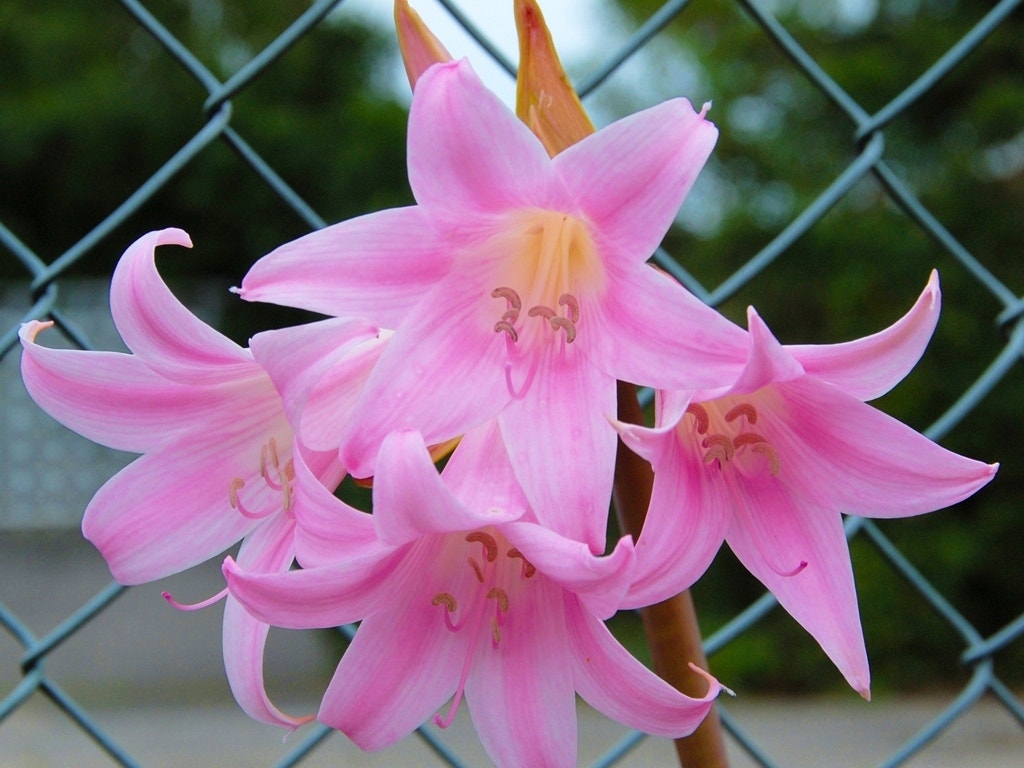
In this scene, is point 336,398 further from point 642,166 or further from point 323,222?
point 323,222

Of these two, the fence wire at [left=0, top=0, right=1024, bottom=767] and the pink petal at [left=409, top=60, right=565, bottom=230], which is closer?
the pink petal at [left=409, top=60, right=565, bottom=230]

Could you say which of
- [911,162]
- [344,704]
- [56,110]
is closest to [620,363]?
[344,704]

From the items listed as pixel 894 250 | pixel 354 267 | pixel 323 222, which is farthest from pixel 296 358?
pixel 894 250

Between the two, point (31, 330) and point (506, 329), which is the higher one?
point (31, 330)

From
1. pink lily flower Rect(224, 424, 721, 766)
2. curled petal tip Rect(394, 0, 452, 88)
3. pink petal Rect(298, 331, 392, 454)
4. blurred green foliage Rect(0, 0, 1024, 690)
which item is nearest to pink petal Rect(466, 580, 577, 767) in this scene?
pink lily flower Rect(224, 424, 721, 766)

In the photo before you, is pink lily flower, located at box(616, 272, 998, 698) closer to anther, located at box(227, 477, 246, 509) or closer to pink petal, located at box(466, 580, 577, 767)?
pink petal, located at box(466, 580, 577, 767)

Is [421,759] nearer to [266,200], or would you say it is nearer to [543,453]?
[266,200]
